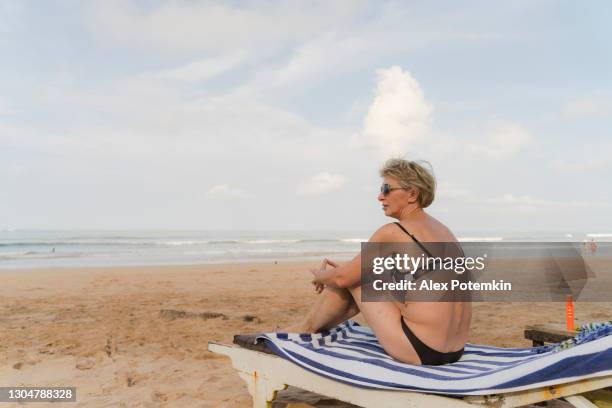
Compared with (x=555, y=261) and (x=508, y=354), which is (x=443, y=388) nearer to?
(x=508, y=354)

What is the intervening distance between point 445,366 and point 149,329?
16.6 ft

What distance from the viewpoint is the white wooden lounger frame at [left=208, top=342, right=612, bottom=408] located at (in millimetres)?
2727

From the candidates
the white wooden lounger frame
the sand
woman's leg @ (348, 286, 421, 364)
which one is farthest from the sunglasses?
the sand

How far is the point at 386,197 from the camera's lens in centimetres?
354

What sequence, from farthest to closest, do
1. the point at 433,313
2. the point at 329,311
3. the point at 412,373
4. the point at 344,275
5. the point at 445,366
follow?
the point at 329,311, the point at 344,275, the point at 445,366, the point at 433,313, the point at 412,373

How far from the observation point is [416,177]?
3.45 metres

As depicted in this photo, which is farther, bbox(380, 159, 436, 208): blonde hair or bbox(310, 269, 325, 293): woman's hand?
bbox(310, 269, 325, 293): woman's hand

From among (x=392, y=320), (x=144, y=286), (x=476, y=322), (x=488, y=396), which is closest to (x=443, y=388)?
(x=488, y=396)

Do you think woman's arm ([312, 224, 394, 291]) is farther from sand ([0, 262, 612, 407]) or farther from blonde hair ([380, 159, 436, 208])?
sand ([0, 262, 612, 407])

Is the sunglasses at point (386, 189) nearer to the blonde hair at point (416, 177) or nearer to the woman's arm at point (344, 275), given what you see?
the blonde hair at point (416, 177)

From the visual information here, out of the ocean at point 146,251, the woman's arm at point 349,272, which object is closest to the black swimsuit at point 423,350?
the woman's arm at point 349,272

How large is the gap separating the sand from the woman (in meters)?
1.64

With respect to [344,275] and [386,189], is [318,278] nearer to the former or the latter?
[344,275]

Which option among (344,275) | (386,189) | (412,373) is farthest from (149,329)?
(412,373)
